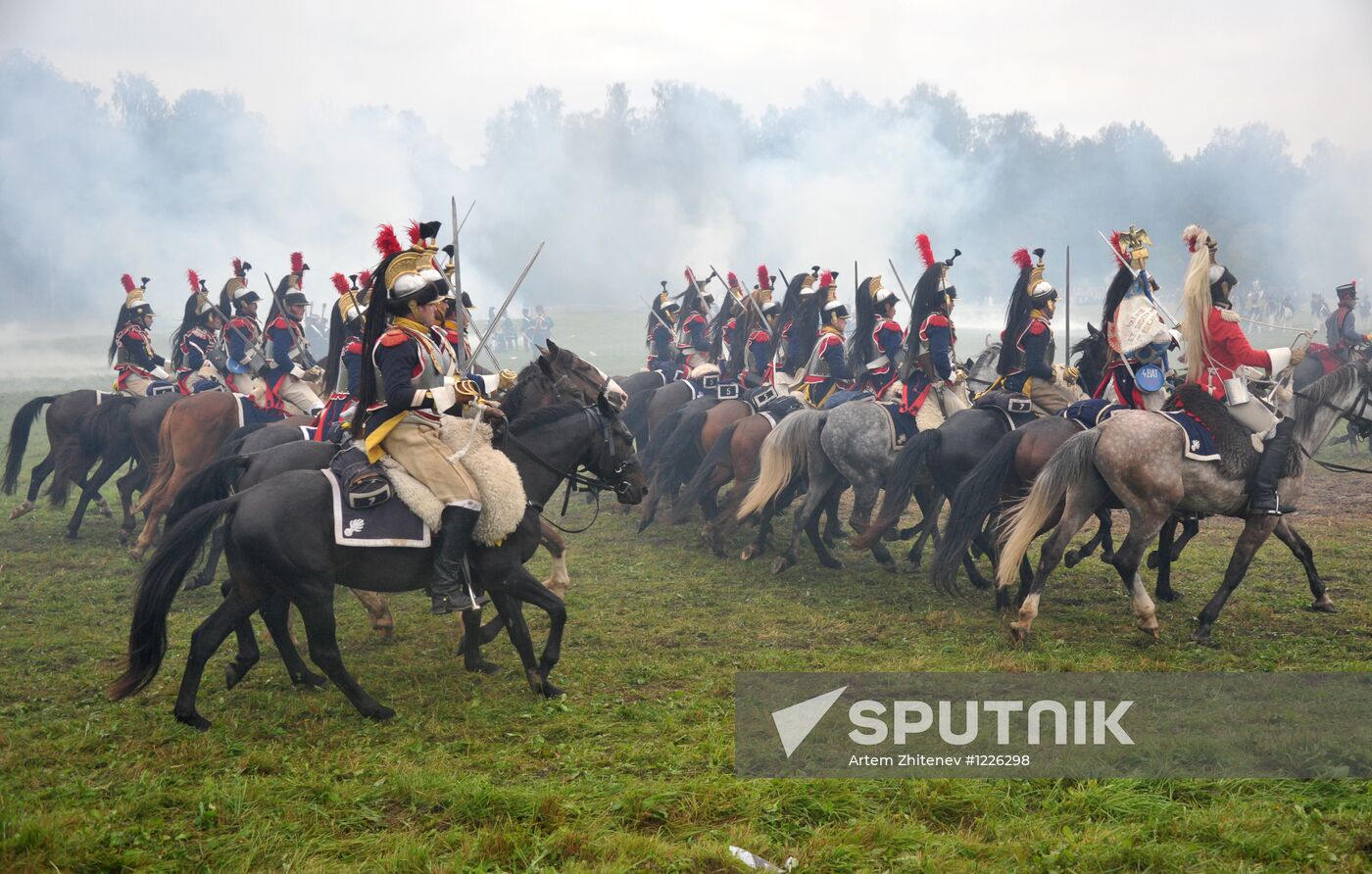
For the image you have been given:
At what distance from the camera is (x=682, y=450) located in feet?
50.2

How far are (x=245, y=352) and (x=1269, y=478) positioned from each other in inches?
510

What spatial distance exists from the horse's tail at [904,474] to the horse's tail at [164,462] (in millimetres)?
9542

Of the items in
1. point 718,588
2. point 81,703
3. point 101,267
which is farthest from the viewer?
point 101,267

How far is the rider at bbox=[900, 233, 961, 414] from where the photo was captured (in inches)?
484

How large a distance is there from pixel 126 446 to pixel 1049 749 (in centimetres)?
1421

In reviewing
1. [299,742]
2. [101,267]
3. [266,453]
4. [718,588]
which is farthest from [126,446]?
[101,267]

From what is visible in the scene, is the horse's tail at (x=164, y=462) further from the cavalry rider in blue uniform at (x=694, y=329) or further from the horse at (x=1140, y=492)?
the horse at (x=1140, y=492)

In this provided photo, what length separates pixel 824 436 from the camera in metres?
12.8

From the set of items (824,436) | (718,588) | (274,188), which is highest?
(274,188)

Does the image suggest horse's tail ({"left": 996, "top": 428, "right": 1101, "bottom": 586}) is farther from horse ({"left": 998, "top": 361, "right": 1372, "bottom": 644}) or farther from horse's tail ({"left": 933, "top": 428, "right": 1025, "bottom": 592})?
horse's tail ({"left": 933, "top": 428, "right": 1025, "bottom": 592})

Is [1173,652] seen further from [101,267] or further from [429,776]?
[101,267]

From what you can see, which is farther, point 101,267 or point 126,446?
point 101,267

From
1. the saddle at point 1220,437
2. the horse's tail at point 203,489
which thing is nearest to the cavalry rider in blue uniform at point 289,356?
the horse's tail at point 203,489

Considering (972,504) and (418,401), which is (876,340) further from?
(418,401)
